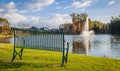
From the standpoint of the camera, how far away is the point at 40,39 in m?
13.5

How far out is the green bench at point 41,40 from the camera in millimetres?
12734

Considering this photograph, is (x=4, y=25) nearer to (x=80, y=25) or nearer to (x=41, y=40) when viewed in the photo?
(x=80, y=25)

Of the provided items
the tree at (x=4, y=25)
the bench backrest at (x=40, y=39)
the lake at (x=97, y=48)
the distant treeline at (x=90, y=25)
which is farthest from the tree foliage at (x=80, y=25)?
the bench backrest at (x=40, y=39)

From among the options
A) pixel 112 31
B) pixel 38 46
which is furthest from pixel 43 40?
pixel 112 31

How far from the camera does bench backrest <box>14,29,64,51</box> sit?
12.8 m

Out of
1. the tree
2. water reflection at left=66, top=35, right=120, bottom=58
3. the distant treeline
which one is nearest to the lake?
water reflection at left=66, top=35, right=120, bottom=58

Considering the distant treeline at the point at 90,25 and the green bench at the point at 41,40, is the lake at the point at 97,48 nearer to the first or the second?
the green bench at the point at 41,40

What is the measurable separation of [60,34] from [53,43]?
2.22ft

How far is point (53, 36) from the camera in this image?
42.2ft

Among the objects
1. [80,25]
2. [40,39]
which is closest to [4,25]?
[80,25]

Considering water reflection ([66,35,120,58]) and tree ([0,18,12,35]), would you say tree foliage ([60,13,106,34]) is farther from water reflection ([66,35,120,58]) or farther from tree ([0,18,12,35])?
water reflection ([66,35,120,58])

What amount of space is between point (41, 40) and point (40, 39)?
0.32ft

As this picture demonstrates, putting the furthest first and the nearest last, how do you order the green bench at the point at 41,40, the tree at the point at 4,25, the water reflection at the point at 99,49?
the tree at the point at 4,25, the water reflection at the point at 99,49, the green bench at the point at 41,40

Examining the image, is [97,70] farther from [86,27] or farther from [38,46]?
[86,27]
